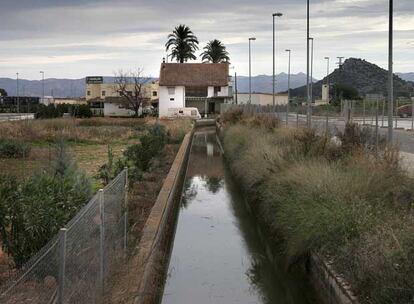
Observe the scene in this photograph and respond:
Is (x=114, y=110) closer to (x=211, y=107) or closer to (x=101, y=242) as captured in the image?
(x=211, y=107)

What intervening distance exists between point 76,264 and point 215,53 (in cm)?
11832

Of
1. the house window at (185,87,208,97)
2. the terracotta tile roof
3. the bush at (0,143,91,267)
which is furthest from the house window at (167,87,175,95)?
the bush at (0,143,91,267)

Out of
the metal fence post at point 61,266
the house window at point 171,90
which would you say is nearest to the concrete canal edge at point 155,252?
the metal fence post at point 61,266

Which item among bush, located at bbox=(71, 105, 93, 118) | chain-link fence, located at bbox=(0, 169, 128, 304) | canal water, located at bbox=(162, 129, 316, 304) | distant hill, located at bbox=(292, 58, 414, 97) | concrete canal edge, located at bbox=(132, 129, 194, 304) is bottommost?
canal water, located at bbox=(162, 129, 316, 304)

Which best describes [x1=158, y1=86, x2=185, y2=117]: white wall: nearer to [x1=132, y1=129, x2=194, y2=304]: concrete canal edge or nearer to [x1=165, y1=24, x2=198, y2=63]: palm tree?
[x1=165, y1=24, x2=198, y2=63]: palm tree

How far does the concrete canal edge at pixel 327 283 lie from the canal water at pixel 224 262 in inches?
11.6

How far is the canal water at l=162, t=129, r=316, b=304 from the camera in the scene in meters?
9.44

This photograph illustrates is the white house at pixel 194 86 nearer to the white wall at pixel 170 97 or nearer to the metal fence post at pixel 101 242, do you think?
the white wall at pixel 170 97

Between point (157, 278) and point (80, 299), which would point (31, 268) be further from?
point (157, 278)

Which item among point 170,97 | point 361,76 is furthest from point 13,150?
point 361,76

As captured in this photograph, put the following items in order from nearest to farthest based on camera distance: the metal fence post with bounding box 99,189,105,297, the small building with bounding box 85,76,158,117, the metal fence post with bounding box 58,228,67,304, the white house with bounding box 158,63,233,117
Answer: the metal fence post with bounding box 58,228,67,304 → the metal fence post with bounding box 99,189,105,297 → the white house with bounding box 158,63,233,117 → the small building with bounding box 85,76,158,117

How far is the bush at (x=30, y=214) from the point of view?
20.8 feet

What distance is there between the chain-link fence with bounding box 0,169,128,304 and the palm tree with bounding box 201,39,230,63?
116 meters

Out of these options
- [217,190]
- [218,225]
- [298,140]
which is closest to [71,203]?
[218,225]
